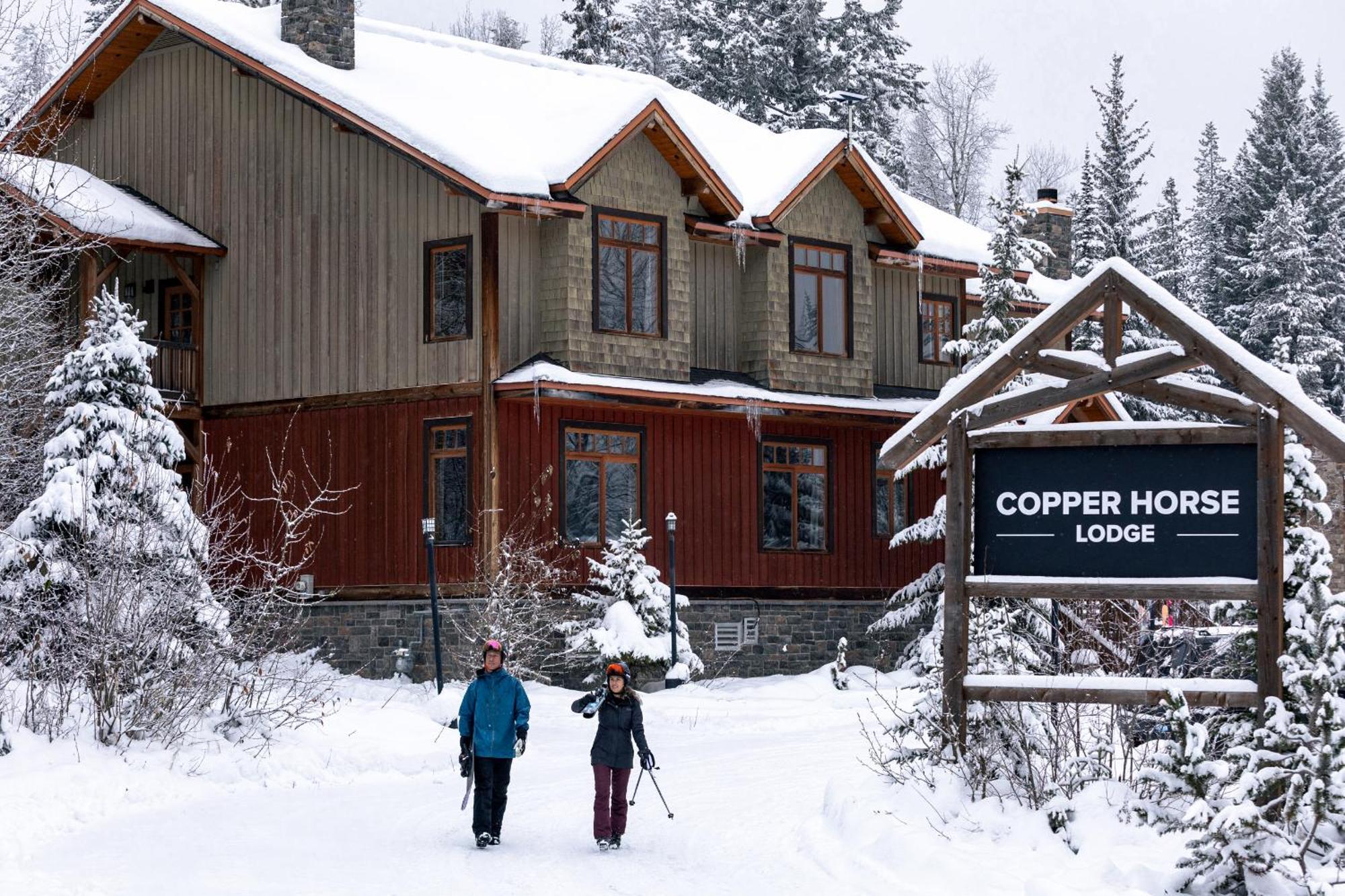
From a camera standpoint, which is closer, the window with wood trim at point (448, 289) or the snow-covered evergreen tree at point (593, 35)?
the window with wood trim at point (448, 289)

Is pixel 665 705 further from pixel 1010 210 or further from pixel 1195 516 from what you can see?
pixel 1195 516

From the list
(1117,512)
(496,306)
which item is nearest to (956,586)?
(1117,512)

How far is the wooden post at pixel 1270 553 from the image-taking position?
12188 millimetres

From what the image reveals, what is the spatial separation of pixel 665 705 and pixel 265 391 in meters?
9.35

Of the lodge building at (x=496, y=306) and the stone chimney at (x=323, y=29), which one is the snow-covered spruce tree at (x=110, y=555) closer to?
the lodge building at (x=496, y=306)

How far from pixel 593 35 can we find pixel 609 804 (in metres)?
39.0

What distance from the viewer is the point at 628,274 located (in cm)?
2905

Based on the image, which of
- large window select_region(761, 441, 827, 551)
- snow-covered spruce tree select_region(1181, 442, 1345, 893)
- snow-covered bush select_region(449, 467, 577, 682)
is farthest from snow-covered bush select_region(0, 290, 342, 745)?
large window select_region(761, 441, 827, 551)

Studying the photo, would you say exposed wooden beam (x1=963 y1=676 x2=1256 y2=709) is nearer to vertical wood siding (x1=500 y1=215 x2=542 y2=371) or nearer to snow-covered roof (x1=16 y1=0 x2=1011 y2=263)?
snow-covered roof (x1=16 y1=0 x2=1011 y2=263)

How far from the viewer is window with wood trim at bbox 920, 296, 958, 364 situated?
115ft

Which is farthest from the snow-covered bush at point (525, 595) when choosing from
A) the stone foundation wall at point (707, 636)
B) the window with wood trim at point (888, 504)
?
the window with wood trim at point (888, 504)

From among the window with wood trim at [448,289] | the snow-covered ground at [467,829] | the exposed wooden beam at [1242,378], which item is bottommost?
the snow-covered ground at [467,829]

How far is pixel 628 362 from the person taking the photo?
2866cm

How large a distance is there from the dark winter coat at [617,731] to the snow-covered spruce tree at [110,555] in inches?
193
